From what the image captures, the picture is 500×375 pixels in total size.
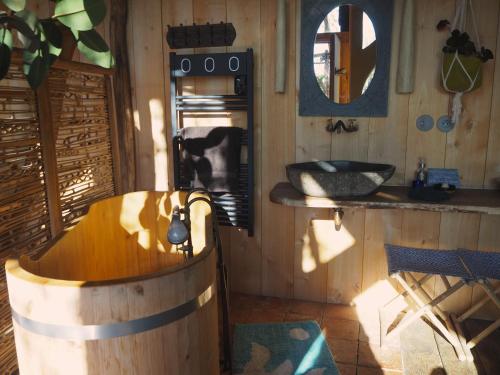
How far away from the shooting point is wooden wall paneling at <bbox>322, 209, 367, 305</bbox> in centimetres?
280

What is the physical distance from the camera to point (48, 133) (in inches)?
82.7

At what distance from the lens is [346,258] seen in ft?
9.38

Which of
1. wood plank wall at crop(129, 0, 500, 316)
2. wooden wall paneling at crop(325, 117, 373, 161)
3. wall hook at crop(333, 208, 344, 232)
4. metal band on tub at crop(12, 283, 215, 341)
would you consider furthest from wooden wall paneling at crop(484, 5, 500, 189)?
metal band on tub at crop(12, 283, 215, 341)

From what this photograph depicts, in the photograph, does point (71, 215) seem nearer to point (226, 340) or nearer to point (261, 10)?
point (226, 340)

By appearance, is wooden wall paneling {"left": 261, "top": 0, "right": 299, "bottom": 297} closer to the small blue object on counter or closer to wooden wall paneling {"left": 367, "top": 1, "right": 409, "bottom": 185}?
wooden wall paneling {"left": 367, "top": 1, "right": 409, "bottom": 185}

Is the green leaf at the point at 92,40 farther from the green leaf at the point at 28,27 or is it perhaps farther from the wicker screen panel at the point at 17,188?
the wicker screen panel at the point at 17,188

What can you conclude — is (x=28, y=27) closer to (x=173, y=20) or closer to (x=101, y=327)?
(x=101, y=327)

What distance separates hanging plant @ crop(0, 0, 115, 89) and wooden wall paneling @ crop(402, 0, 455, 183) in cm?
169

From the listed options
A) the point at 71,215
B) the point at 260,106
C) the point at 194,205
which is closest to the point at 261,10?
the point at 260,106

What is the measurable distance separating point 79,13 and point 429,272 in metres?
2.00

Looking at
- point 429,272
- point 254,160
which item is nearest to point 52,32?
point 254,160

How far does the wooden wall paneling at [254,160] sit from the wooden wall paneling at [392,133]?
27.9 inches

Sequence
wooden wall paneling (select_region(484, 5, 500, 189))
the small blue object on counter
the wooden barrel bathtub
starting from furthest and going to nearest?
the small blue object on counter < wooden wall paneling (select_region(484, 5, 500, 189)) < the wooden barrel bathtub

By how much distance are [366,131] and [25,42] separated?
1837mm
